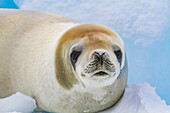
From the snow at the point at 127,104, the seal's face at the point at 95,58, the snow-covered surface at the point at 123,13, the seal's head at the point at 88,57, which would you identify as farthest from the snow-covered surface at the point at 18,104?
the snow-covered surface at the point at 123,13

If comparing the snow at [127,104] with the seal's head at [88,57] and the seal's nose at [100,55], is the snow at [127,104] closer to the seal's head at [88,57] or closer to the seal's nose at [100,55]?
the seal's head at [88,57]

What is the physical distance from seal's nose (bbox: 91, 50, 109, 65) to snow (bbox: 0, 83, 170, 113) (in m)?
0.62

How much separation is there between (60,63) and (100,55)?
429 millimetres

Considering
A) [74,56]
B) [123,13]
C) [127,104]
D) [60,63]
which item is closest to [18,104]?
[60,63]

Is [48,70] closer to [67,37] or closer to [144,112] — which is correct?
[67,37]

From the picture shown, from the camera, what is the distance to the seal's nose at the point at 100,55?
1.23m

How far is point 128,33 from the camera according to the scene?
442cm

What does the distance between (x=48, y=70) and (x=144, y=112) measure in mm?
774

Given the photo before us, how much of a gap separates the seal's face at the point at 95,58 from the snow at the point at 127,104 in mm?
423

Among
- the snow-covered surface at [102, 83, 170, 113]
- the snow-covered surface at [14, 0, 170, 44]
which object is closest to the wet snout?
the snow-covered surface at [102, 83, 170, 113]

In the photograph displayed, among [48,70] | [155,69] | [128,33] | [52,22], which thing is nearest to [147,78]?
[155,69]

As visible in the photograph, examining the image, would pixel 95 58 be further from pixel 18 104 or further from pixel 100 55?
pixel 18 104

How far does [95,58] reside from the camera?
1232 millimetres

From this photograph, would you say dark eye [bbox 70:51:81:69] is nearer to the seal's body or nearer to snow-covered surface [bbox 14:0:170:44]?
the seal's body
